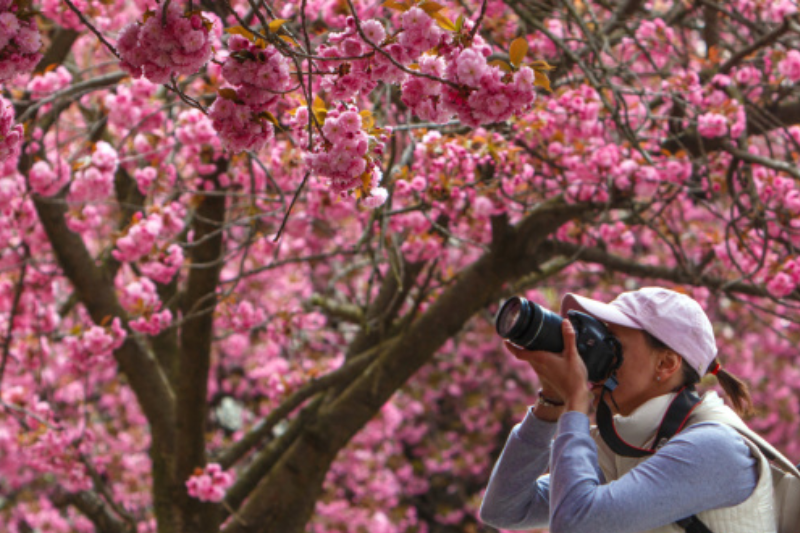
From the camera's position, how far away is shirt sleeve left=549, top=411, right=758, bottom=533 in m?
1.24

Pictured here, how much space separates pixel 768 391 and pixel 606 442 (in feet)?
24.0

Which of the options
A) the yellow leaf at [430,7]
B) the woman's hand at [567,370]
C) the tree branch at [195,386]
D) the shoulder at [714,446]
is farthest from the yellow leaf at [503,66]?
the tree branch at [195,386]

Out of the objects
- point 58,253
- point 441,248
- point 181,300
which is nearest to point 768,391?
point 441,248

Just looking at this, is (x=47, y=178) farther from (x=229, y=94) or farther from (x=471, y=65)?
(x=471, y=65)

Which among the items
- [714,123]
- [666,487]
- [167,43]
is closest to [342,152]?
[167,43]

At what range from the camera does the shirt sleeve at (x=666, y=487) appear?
4.05 feet

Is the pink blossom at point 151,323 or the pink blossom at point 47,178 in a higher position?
the pink blossom at point 47,178

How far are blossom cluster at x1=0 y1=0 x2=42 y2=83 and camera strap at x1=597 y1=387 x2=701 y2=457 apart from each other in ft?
3.84

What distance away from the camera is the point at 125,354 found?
3.87m

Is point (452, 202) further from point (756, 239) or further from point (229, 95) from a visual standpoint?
point (229, 95)

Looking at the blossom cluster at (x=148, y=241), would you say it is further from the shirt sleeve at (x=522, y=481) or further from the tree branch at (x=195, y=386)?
the shirt sleeve at (x=522, y=481)

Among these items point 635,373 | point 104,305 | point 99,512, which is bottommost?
point 635,373

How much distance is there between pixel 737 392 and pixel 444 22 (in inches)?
33.9

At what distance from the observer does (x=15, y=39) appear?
1388 mm
